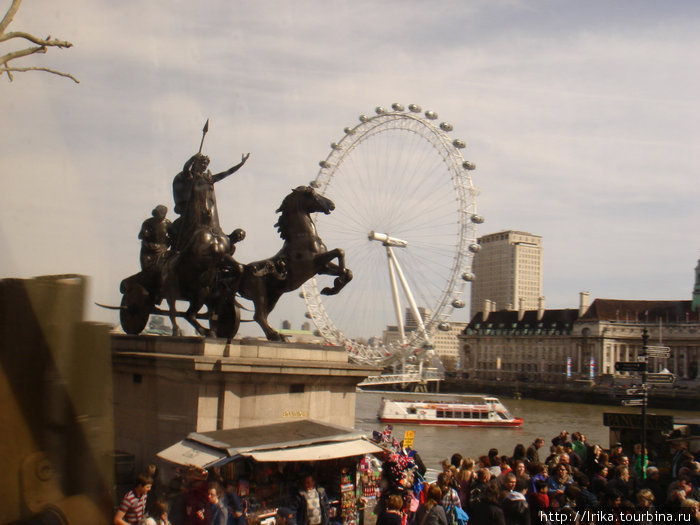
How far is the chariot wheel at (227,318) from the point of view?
9406mm

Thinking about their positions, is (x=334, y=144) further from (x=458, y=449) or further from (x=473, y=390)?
(x=473, y=390)

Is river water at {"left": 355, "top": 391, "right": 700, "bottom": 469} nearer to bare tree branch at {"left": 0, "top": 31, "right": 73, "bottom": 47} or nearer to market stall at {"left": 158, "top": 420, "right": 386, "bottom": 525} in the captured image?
market stall at {"left": 158, "top": 420, "right": 386, "bottom": 525}

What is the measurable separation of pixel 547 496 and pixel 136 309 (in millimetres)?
5552

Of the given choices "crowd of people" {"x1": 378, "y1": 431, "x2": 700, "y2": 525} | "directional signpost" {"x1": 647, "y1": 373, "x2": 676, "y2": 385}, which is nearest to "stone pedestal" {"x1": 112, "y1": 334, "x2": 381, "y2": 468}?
"crowd of people" {"x1": 378, "y1": 431, "x2": 700, "y2": 525}

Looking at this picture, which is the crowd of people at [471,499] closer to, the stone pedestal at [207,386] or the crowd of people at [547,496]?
the crowd of people at [547,496]

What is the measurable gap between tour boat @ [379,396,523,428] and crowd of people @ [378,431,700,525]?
31.0 metres

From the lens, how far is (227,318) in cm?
945

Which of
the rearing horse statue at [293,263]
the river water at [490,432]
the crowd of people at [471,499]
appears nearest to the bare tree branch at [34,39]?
the crowd of people at [471,499]

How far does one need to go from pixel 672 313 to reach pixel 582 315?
10156mm

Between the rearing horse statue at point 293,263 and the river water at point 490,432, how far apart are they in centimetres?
1232

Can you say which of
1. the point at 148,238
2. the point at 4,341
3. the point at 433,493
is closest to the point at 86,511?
the point at 4,341

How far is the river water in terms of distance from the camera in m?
27.3

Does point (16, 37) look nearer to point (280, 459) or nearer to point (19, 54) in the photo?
point (19, 54)

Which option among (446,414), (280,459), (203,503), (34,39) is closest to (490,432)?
(446,414)
